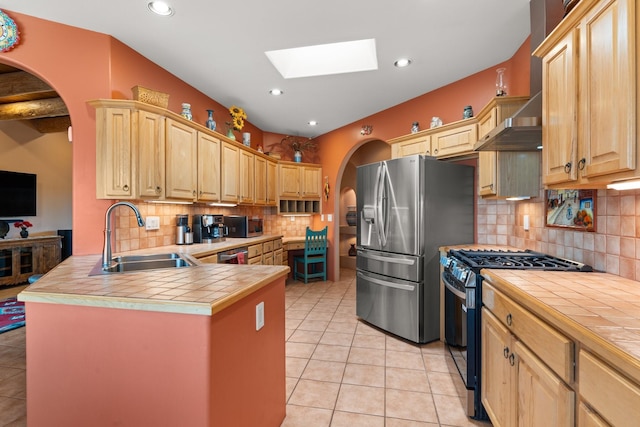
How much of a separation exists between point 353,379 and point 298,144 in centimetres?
417

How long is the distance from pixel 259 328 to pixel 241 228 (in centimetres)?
281

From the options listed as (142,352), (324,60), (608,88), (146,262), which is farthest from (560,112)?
(146,262)

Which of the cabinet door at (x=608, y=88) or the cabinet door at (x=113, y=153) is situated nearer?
the cabinet door at (x=608, y=88)

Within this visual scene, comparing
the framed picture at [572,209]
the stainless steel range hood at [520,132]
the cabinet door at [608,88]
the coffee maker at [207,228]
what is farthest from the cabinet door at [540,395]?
the coffee maker at [207,228]

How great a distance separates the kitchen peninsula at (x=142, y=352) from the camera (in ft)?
3.74

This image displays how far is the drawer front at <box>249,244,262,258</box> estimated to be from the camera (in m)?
3.91

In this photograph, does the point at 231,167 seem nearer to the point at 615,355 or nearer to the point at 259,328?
the point at 259,328

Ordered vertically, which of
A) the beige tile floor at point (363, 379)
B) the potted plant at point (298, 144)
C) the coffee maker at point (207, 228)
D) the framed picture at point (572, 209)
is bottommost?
the beige tile floor at point (363, 379)

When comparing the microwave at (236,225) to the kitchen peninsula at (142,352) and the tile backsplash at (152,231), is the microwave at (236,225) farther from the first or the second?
the kitchen peninsula at (142,352)

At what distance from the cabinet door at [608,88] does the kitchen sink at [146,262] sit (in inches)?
87.4

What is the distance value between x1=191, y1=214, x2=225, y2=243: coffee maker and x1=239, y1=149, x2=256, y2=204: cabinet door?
1.74 feet

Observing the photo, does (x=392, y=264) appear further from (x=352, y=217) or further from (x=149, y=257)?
(x=352, y=217)

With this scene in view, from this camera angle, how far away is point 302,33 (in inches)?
98.4

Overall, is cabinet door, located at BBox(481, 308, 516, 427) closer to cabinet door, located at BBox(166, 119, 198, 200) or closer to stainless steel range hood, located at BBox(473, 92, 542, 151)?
stainless steel range hood, located at BBox(473, 92, 542, 151)
